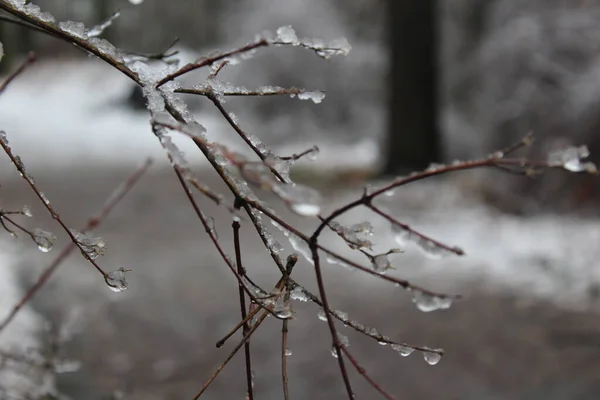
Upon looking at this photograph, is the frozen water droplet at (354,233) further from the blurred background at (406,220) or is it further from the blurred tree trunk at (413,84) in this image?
the blurred tree trunk at (413,84)

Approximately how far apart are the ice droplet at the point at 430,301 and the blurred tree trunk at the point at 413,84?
8168 millimetres

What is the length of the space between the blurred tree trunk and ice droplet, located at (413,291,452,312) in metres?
8.17

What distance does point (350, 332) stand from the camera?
14.9 feet

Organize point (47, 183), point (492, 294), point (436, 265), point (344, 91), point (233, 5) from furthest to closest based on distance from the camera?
point (233, 5) < point (344, 91) < point (47, 183) < point (436, 265) < point (492, 294)

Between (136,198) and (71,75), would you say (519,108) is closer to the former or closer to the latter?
(136,198)

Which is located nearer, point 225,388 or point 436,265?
point 225,388

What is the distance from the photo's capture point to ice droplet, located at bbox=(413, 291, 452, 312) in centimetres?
107

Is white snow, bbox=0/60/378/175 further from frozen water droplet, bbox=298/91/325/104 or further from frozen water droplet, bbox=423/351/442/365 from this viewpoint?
frozen water droplet, bbox=423/351/442/365

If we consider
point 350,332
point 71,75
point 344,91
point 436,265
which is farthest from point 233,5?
point 350,332

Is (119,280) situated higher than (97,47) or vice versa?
(97,47)

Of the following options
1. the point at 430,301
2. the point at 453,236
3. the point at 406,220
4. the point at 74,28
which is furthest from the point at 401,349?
the point at 406,220

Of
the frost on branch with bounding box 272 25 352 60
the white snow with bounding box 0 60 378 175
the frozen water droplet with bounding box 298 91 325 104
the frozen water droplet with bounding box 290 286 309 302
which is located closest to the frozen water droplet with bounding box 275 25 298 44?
the frost on branch with bounding box 272 25 352 60

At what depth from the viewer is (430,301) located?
109cm

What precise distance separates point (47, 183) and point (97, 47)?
10033 mm
